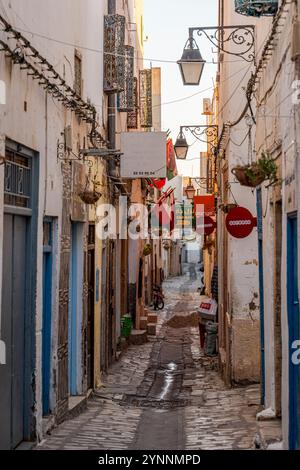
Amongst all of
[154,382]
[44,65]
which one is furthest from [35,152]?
[154,382]

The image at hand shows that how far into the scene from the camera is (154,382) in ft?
47.1

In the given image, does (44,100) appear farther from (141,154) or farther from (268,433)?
(141,154)

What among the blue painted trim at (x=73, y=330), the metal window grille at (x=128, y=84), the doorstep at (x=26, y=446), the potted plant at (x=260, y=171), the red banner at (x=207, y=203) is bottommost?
the doorstep at (x=26, y=446)

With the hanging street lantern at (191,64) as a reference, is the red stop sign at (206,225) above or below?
below

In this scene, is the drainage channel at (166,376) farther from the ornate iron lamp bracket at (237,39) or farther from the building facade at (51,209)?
the ornate iron lamp bracket at (237,39)

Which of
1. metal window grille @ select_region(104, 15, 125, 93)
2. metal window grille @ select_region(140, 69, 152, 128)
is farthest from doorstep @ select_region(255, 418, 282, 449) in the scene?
metal window grille @ select_region(140, 69, 152, 128)

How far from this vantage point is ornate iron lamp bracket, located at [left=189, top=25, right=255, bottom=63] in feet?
32.8

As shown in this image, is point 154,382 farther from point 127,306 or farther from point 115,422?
point 127,306

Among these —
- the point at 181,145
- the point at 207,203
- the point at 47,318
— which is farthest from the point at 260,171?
the point at 207,203

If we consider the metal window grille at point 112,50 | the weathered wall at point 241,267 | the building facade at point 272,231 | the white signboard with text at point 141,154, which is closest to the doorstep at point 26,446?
the building facade at point 272,231

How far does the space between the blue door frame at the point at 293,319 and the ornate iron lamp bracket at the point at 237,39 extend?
3.34 metres

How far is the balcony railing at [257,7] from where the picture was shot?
25.9ft

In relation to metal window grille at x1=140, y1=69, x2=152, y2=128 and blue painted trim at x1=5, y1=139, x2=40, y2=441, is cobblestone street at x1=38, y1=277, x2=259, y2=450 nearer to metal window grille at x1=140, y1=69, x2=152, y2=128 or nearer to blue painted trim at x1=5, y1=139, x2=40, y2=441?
blue painted trim at x1=5, y1=139, x2=40, y2=441

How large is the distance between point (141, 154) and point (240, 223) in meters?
2.66
